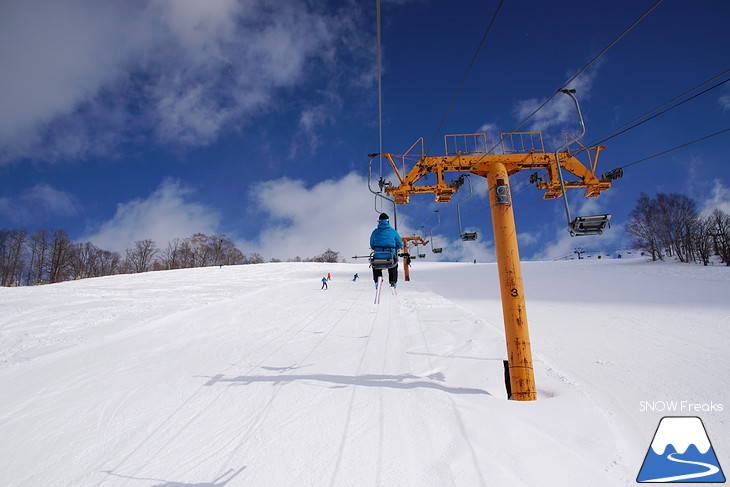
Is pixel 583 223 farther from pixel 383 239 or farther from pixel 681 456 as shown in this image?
pixel 383 239

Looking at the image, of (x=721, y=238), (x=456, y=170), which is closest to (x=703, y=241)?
(x=721, y=238)

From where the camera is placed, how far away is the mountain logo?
7.45 feet

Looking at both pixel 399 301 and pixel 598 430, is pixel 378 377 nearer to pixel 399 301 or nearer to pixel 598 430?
pixel 598 430

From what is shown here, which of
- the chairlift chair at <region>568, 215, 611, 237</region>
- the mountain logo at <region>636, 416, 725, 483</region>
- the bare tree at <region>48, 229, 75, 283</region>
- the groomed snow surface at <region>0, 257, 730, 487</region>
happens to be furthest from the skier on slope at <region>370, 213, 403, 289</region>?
the bare tree at <region>48, 229, 75, 283</region>

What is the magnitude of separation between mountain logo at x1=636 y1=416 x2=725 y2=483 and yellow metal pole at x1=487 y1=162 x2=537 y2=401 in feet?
3.88

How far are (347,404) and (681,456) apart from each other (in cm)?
336

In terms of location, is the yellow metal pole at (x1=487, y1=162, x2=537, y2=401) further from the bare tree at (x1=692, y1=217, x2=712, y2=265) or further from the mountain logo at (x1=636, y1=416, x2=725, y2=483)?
the bare tree at (x1=692, y1=217, x2=712, y2=265)

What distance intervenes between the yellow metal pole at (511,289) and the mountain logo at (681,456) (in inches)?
46.6

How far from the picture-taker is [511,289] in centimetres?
400

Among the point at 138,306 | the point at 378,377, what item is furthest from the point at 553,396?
the point at 138,306

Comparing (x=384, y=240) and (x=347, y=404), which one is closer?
(x=347, y=404)

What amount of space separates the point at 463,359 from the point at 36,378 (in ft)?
25.9

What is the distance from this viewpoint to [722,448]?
8.56ft

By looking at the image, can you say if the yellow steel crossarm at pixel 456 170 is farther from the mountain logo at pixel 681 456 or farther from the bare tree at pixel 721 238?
the bare tree at pixel 721 238
